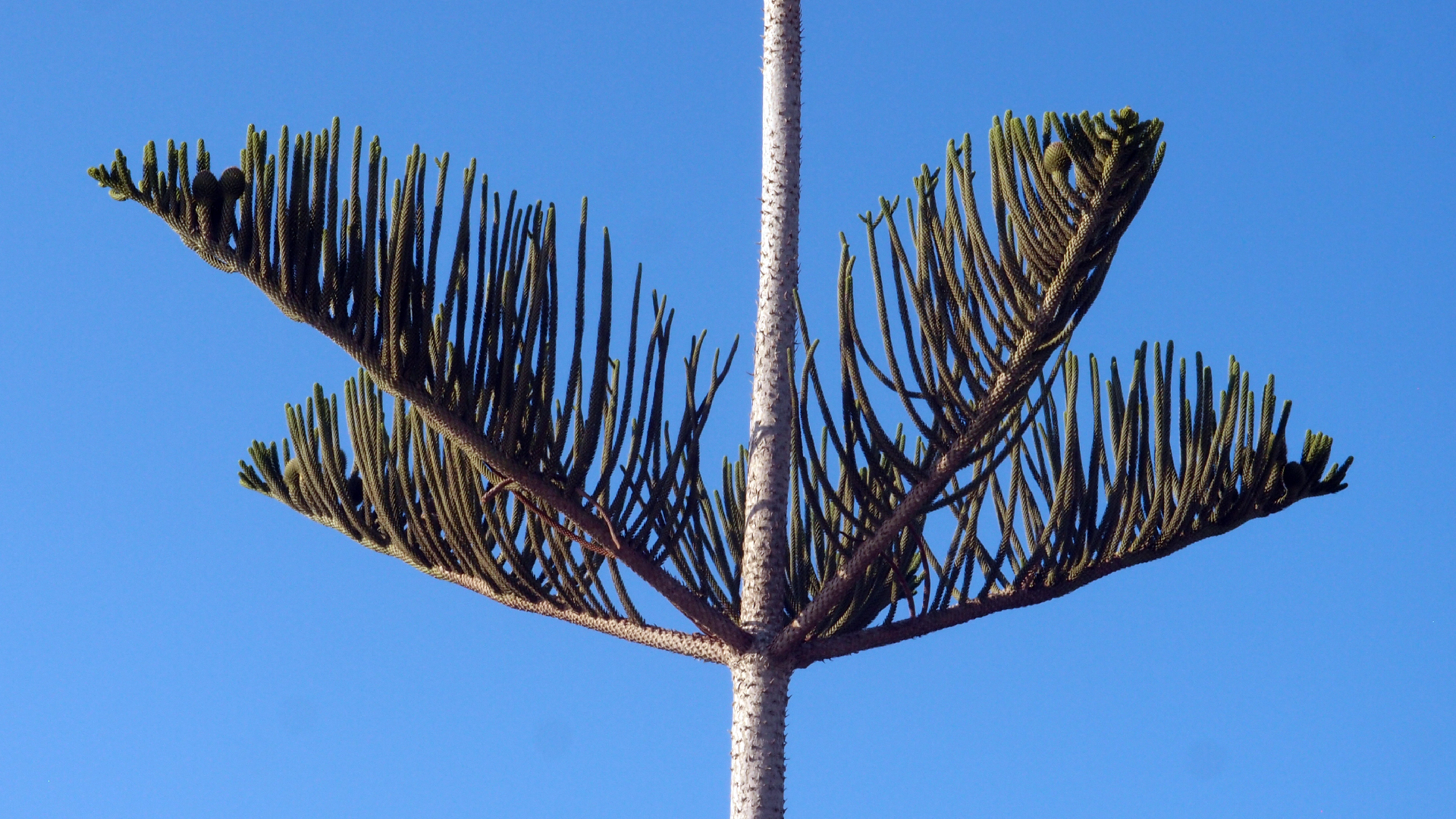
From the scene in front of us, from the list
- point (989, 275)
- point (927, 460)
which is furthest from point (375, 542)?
point (989, 275)

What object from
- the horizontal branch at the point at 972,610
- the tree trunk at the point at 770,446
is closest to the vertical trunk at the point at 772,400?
the tree trunk at the point at 770,446

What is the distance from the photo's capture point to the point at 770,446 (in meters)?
3.21

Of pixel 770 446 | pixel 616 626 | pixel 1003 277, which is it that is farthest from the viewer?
pixel 616 626

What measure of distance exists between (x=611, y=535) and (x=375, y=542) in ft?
2.80

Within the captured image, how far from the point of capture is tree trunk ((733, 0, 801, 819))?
3078 mm

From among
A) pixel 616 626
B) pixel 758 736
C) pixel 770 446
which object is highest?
pixel 770 446

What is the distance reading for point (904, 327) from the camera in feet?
9.23

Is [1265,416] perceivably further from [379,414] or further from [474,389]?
[379,414]

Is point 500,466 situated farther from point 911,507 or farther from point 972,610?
point 972,610

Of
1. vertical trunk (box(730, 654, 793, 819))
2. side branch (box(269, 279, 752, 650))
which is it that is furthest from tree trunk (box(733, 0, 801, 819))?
side branch (box(269, 279, 752, 650))

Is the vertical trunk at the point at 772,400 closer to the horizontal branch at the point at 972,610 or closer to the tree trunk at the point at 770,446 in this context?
the tree trunk at the point at 770,446

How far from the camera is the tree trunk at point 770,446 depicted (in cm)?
308

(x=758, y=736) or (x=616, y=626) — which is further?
(x=616, y=626)

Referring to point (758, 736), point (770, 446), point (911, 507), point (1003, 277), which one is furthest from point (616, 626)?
point (1003, 277)
